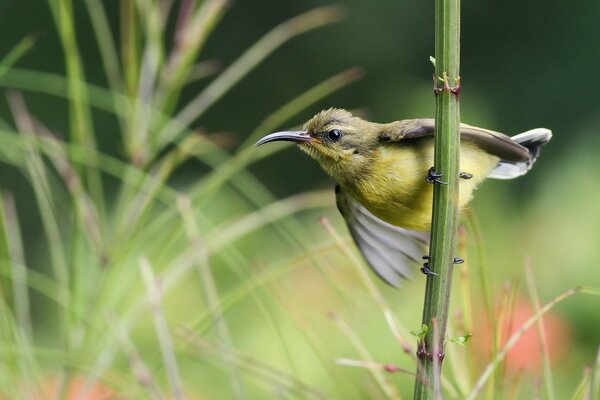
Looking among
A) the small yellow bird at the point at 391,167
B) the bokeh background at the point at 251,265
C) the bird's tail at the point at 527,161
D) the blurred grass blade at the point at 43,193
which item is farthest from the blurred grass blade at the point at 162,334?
the bird's tail at the point at 527,161

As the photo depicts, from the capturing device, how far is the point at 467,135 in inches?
69.4

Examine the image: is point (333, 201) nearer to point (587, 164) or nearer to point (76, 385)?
point (76, 385)

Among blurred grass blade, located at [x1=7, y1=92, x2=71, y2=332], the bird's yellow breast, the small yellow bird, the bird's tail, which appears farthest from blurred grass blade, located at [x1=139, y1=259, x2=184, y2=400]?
the bird's tail

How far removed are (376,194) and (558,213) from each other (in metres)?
1.05

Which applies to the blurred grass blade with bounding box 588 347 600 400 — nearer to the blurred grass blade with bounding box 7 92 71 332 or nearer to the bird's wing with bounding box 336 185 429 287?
the bird's wing with bounding box 336 185 429 287

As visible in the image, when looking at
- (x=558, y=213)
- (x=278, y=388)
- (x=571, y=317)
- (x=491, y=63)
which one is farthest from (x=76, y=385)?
(x=491, y=63)

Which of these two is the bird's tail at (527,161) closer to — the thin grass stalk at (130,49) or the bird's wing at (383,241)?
the bird's wing at (383,241)

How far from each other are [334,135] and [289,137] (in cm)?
11

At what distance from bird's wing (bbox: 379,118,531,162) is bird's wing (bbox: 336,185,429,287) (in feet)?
0.65

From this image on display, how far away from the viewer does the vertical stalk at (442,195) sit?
1092 millimetres

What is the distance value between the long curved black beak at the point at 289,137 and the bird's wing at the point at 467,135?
13cm

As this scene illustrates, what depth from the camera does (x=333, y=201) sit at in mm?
2035

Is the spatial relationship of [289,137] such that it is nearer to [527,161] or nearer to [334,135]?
[334,135]

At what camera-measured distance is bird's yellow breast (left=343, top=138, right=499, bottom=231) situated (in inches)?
67.5
